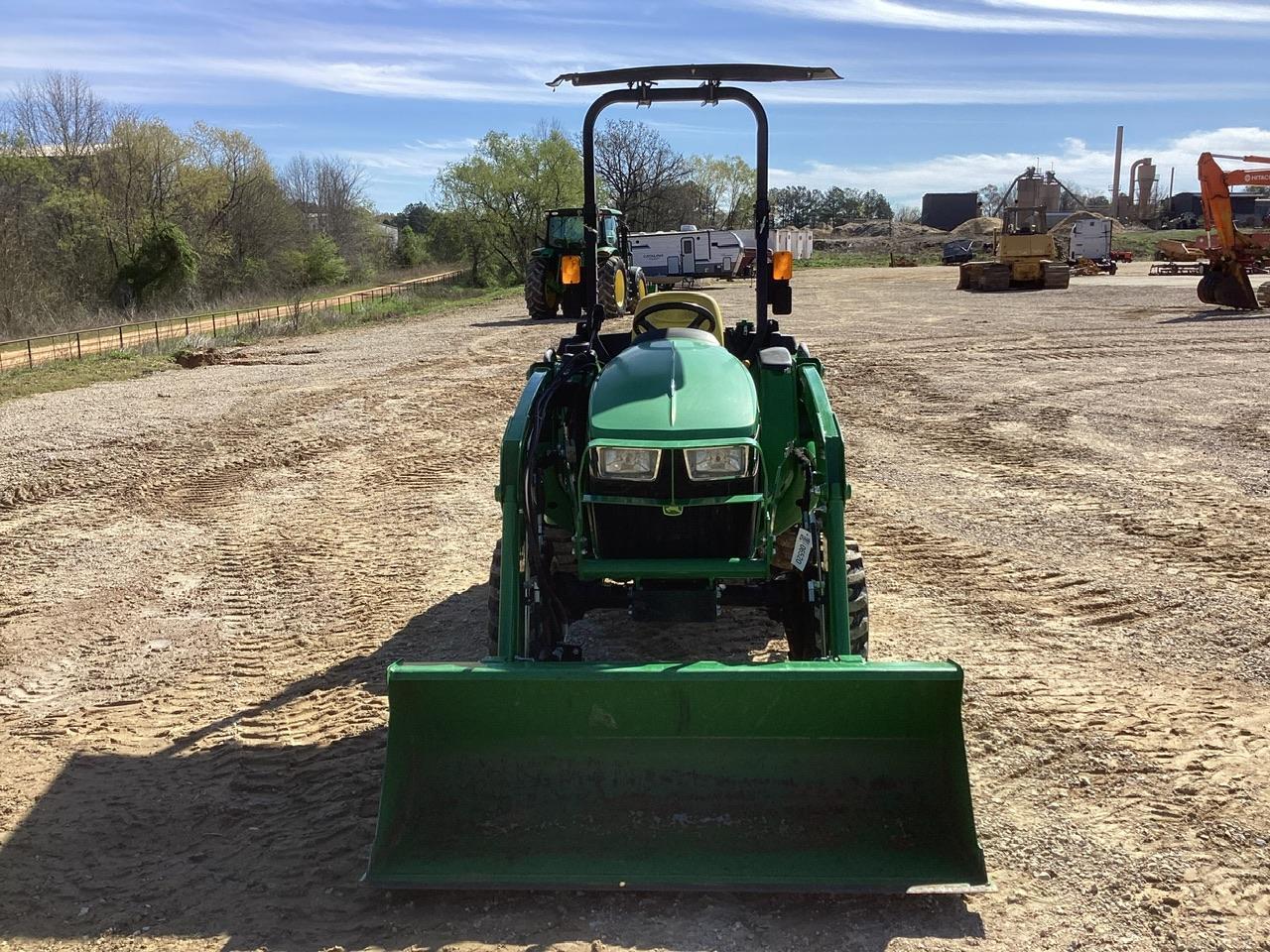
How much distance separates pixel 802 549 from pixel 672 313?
1719 mm

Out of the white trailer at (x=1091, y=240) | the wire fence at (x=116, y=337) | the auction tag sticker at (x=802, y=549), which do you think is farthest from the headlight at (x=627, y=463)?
the white trailer at (x=1091, y=240)

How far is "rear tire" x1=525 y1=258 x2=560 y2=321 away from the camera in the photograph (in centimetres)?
2252

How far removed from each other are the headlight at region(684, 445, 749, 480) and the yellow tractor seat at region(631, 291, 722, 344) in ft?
4.80

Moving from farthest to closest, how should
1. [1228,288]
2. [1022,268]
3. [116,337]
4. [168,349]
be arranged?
[1022,268], [116,337], [1228,288], [168,349]

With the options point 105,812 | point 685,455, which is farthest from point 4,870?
point 685,455

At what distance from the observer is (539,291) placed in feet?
74.3

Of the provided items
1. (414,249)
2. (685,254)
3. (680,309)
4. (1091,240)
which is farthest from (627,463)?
(414,249)

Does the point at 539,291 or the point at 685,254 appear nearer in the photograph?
the point at 539,291

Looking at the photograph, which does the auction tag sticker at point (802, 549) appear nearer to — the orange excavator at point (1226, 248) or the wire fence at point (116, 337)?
the wire fence at point (116, 337)

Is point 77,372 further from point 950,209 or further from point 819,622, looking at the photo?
point 950,209

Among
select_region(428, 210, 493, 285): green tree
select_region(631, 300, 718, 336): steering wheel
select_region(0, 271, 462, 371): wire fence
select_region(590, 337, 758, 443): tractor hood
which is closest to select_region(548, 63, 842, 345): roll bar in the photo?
select_region(631, 300, 718, 336): steering wheel

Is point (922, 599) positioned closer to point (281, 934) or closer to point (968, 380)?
point (281, 934)

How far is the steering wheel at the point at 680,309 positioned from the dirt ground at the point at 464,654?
1.41m

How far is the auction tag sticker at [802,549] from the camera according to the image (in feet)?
12.1
